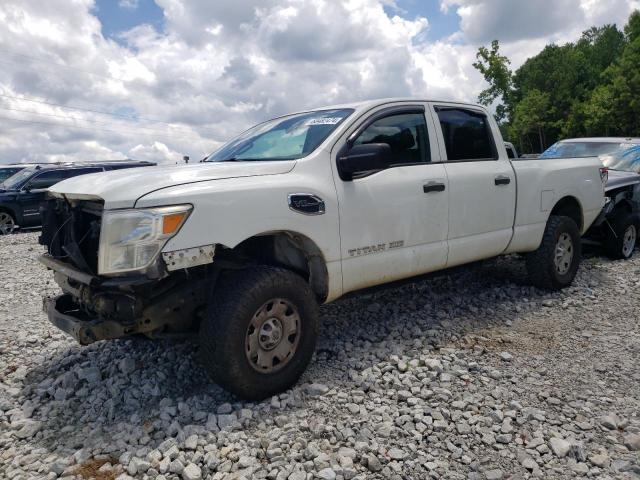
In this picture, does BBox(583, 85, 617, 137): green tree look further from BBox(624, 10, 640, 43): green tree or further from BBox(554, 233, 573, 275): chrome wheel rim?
BBox(554, 233, 573, 275): chrome wheel rim

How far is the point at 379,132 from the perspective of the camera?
161 inches

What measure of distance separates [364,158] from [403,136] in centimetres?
85

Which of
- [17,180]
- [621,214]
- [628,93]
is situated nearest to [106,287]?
[621,214]

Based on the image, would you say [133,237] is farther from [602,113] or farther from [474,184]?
[602,113]

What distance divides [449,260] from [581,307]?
1726mm

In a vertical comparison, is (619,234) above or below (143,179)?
below

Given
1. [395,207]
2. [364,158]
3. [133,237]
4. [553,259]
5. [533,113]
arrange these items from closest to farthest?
[133,237] < [364,158] < [395,207] < [553,259] < [533,113]

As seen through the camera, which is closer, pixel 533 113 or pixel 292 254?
pixel 292 254

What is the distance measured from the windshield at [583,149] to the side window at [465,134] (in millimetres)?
3956

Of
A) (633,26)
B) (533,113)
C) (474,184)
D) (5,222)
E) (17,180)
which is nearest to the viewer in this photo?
(474,184)

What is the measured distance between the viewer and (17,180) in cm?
1412

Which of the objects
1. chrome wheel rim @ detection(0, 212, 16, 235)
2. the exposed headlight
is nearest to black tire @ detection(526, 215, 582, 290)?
the exposed headlight

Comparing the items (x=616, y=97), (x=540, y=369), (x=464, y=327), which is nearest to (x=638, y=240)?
(x=464, y=327)

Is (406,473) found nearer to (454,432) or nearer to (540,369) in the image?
(454,432)
